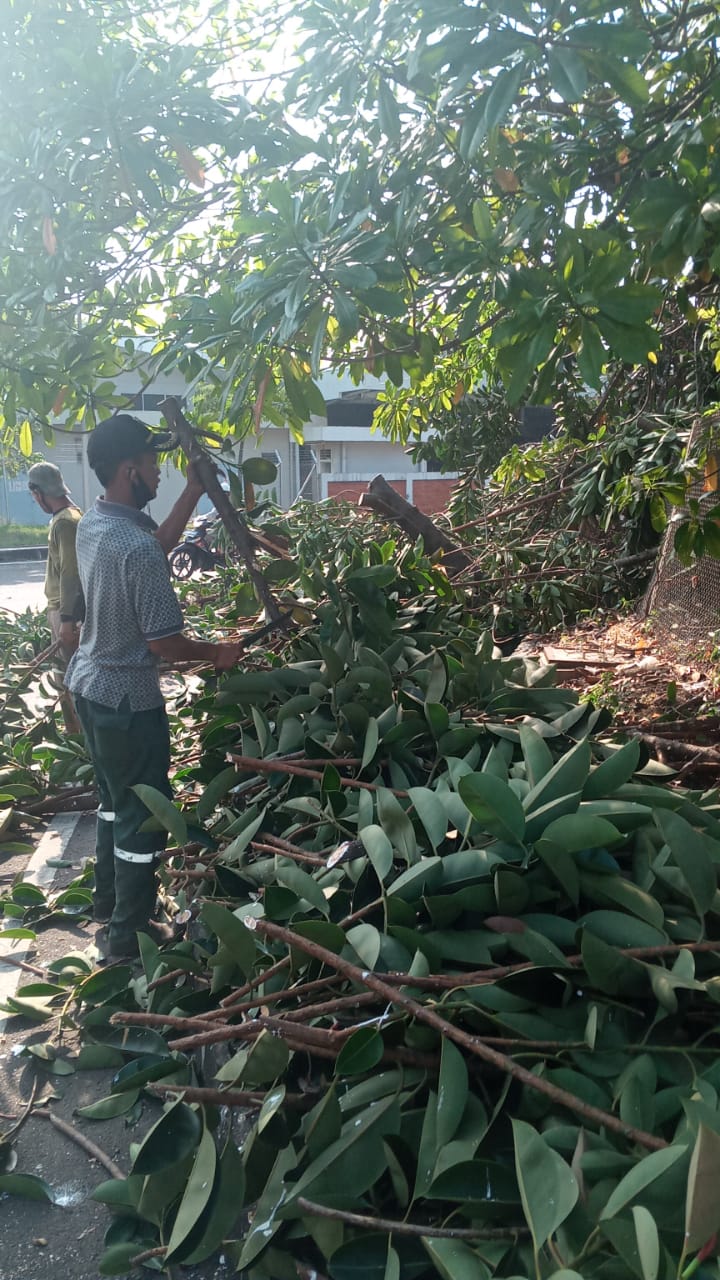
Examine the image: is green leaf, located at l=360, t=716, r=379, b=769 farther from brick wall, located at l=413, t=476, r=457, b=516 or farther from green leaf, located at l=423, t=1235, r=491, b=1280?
brick wall, located at l=413, t=476, r=457, b=516

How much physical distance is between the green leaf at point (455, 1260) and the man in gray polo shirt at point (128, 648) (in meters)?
1.52

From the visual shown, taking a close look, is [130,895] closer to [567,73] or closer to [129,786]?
[129,786]

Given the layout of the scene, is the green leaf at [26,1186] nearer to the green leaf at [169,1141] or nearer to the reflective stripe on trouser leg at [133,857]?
the green leaf at [169,1141]

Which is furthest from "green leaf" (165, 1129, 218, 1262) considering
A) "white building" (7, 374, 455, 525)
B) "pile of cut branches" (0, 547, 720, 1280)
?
"white building" (7, 374, 455, 525)

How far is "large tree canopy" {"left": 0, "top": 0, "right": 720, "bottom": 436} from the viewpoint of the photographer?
6.09 ft

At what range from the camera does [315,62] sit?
229 cm

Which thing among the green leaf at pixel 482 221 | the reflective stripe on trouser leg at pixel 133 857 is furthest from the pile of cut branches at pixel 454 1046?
the green leaf at pixel 482 221

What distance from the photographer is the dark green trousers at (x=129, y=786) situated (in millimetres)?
2623

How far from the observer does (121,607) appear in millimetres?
2592

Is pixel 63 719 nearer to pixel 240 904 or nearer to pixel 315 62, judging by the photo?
pixel 240 904

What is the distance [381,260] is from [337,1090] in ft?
5.49

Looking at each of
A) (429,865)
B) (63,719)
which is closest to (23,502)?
(63,719)

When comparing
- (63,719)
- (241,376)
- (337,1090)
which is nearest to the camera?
(337,1090)

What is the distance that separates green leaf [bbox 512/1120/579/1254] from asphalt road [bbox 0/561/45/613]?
9930 millimetres
